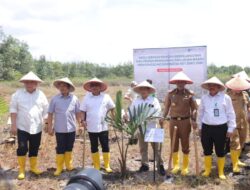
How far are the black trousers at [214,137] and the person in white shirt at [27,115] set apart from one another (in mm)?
2594

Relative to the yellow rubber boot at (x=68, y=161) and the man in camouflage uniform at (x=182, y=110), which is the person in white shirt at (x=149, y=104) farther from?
the yellow rubber boot at (x=68, y=161)

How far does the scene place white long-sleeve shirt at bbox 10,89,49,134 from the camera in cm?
600

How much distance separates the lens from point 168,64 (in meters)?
8.95

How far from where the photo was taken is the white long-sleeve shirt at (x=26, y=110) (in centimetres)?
600

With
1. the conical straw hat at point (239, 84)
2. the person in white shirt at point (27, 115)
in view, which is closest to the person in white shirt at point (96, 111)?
the person in white shirt at point (27, 115)

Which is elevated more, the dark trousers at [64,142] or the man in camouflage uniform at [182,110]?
the man in camouflage uniform at [182,110]

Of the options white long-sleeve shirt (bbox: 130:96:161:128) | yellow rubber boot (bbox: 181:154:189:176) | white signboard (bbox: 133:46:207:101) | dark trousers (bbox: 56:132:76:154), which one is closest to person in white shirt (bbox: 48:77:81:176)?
dark trousers (bbox: 56:132:76:154)

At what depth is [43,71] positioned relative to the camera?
4003cm

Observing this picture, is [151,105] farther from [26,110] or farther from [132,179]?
[26,110]

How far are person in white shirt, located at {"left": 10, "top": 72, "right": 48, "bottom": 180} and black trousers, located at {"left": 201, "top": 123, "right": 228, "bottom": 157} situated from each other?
259 centimetres

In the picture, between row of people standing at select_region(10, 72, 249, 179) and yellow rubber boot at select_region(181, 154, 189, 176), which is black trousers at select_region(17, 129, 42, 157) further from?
yellow rubber boot at select_region(181, 154, 189, 176)

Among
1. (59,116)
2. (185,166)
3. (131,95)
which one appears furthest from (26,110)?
(131,95)

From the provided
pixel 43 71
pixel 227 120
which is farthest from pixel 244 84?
pixel 43 71

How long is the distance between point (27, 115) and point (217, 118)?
2.92 m
